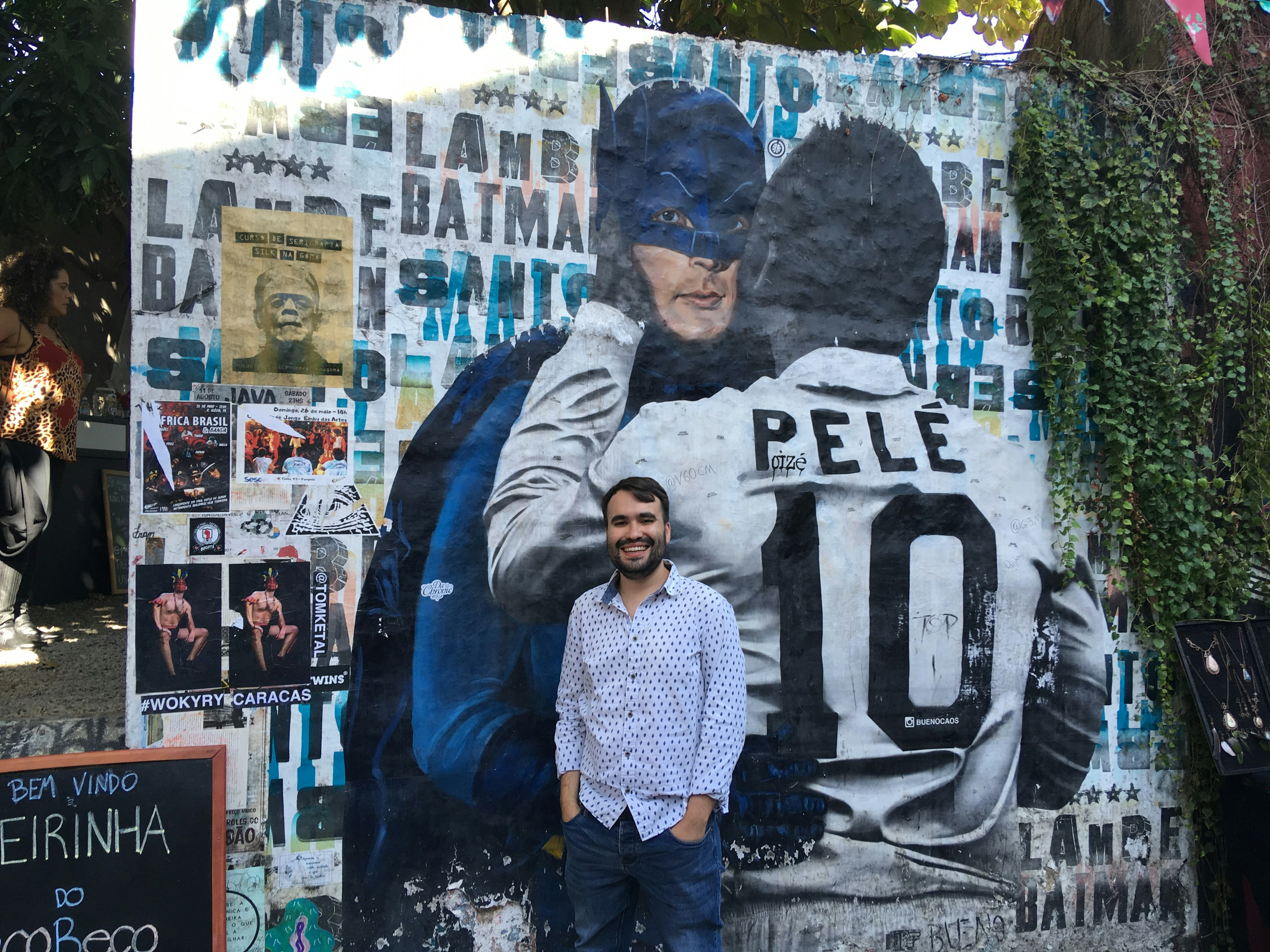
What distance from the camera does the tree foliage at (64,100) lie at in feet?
15.0

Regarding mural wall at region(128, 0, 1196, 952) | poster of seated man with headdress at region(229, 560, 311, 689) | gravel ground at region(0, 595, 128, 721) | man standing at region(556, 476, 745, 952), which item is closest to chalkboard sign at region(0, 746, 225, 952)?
mural wall at region(128, 0, 1196, 952)

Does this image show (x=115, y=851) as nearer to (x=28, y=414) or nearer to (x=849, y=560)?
(x=28, y=414)

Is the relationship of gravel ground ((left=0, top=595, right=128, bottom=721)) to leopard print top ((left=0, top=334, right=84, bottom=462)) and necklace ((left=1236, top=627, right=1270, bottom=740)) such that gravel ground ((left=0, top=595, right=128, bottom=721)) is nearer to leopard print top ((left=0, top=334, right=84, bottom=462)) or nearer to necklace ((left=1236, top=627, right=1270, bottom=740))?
leopard print top ((left=0, top=334, right=84, bottom=462))

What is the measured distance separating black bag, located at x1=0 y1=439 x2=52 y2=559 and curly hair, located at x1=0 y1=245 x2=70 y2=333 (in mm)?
620

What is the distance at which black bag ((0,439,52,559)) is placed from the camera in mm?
4082

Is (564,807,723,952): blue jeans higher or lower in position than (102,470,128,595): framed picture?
lower

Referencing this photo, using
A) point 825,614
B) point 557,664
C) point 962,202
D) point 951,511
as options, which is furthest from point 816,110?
point 557,664

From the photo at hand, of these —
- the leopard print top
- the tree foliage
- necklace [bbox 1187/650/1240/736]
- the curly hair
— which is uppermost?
the tree foliage

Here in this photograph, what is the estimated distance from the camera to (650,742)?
2.87 meters

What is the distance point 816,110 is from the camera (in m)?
3.93

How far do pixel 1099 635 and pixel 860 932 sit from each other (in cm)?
173

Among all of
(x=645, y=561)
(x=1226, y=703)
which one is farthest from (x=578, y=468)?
(x=1226, y=703)

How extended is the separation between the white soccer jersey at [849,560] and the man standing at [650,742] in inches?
25.4

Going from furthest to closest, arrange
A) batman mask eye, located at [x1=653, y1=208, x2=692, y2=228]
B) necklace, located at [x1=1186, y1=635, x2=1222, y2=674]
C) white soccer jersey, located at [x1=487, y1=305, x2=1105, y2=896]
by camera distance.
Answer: necklace, located at [x1=1186, y1=635, x2=1222, y2=674]
batman mask eye, located at [x1=653, y1=208, x2=692, y2=228]
white soccer jersey, located at [x1=487, y1=305, x2=1105, y2=896]
